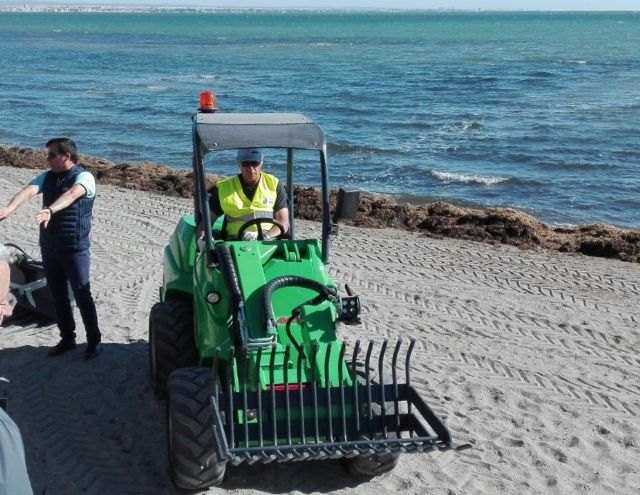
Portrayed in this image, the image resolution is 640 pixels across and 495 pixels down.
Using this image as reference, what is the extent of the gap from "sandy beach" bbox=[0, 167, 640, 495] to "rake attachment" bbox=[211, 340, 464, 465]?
1.68 feet

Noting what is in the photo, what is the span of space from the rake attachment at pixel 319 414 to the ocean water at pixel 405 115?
40.6 ft

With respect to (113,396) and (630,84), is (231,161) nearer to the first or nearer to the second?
(113,396)

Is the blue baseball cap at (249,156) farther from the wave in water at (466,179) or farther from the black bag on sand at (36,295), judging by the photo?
the wave in water at (466,179)

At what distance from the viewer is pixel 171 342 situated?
6.65m

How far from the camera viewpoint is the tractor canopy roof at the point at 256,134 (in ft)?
21.0

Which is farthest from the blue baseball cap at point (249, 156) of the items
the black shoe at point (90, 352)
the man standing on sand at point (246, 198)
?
the black shoe at point (90, 352)

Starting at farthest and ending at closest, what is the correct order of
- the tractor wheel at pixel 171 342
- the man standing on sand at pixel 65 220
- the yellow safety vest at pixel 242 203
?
the man standing on sand at pixel 65 220 → the yellow safety vest at pixel 242 203 → the tractor wheel at pixel 171 342

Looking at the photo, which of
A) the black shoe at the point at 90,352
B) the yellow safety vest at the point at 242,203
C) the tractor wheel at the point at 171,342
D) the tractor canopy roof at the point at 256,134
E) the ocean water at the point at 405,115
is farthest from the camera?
the ocean water at the point at 405,115

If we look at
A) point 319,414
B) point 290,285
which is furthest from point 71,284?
point 319,414

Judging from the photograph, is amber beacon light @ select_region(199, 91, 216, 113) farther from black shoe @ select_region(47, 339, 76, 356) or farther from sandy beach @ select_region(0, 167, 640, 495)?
black shoe @ select_region(47, 339, 76, 356)

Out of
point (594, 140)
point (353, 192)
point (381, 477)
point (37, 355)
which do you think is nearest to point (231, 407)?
point (381, 477)

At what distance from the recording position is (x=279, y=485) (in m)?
5.84

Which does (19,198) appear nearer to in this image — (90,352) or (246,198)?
(90,352)

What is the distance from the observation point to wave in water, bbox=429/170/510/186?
20.2 m
